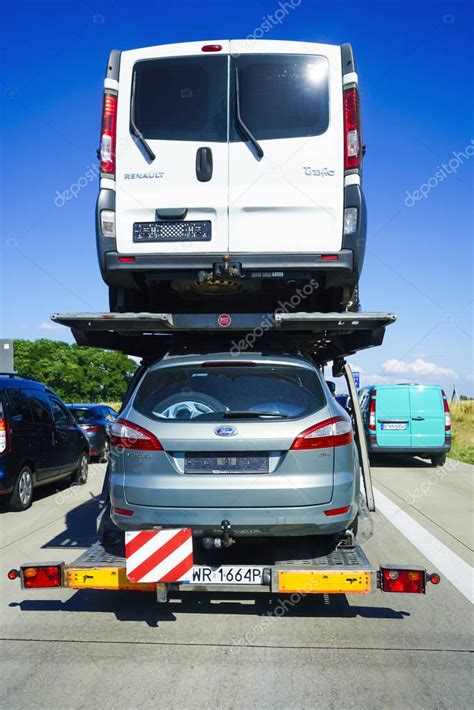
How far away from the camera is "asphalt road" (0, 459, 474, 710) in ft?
12.9

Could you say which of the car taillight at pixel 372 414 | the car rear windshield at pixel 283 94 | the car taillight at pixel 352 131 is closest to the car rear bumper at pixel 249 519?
the car taillight at pixel 352 131

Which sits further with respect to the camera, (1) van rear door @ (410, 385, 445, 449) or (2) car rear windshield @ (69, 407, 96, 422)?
(2) car rear windshield @ (69, 407, 96, 422)

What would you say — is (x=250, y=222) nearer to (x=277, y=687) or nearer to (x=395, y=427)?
(x=277, y=687)

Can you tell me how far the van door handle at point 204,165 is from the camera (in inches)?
245

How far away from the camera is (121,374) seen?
364 feet

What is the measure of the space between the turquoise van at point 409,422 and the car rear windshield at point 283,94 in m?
10.3

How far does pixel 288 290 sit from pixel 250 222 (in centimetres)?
116

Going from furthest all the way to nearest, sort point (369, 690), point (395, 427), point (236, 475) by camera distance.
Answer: point (395, 427) < point (236, 475) < point (369, 690)

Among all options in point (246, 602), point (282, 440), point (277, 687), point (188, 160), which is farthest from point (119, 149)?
point (277, 687)

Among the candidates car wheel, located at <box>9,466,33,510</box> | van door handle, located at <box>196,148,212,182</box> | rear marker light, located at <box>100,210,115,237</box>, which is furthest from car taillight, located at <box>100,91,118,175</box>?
car wheel, located at <box>9,466,33,510</box>

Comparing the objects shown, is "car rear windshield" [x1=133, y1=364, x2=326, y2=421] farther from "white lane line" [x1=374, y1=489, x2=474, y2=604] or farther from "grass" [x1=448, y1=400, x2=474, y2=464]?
"grass" [x1=448, y1=400, x2=474, y2=464]

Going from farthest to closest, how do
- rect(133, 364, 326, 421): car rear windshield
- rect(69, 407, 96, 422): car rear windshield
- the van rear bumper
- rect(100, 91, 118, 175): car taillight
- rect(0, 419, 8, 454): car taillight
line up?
rect(69, 407, 96, 422): car rear windshield
rect(0, 419, 8, 454): car taillight
rect(100, 91, 118, 175): car taillight
the van rear bumper
rect(133, 364, 326, 421): car rear windshield

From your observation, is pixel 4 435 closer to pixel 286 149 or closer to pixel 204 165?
pixel 204 165

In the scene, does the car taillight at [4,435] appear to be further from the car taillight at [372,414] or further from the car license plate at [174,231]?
the car taillight at [372,414]
